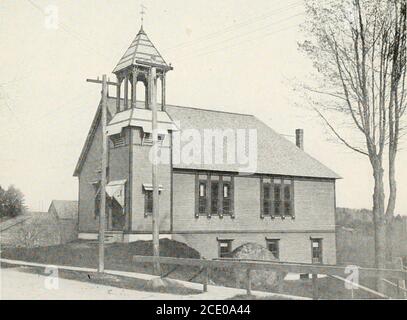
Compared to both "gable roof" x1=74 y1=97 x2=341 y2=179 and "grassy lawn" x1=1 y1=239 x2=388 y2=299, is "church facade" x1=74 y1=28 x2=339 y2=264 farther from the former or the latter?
"grassy lawn" x1=1 y1=239 x2=388 y2=299

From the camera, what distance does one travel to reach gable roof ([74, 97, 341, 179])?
34.2 m

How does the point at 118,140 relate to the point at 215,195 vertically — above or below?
above

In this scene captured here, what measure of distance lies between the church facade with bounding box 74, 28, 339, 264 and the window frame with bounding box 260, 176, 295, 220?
6cm

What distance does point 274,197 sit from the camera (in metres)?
36.2

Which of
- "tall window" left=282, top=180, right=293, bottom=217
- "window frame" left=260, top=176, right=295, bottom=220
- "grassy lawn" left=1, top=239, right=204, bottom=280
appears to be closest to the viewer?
"grassy lawn" left=1, top=239, right=204, bottom=280

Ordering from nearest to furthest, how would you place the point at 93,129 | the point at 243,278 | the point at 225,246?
the point at 243,278, the point at 225,246, the point at 93,129

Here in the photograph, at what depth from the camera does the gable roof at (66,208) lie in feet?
240

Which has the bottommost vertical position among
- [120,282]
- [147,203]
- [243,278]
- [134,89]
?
[243,278]

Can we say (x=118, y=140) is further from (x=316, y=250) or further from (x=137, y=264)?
(x=316, y=250)

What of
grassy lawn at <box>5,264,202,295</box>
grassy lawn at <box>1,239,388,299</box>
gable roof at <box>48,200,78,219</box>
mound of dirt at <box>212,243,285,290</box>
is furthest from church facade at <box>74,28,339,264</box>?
gable roof at <box>48,200,78,219</box>

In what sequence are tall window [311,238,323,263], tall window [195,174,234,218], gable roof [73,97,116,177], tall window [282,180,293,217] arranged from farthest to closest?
tall window [311,238,323,263] → tall window [282,180,293,217] → gable roof [73,97,116,177] → tall window [195,174,234,218]

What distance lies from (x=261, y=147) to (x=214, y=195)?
6093 mm

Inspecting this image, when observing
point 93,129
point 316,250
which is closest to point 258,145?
point 316,250

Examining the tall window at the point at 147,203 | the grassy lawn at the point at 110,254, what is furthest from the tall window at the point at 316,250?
the tall window at the point at 147,203
